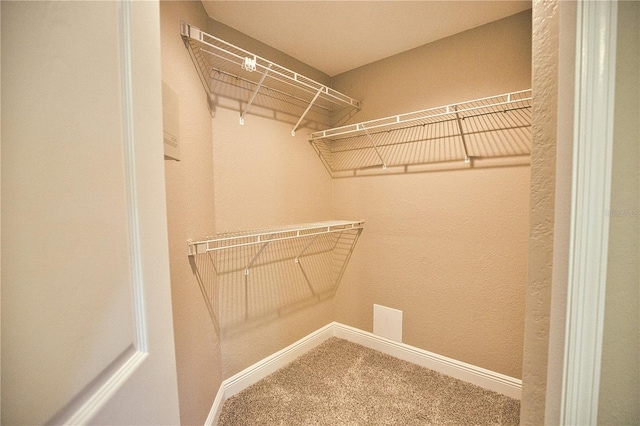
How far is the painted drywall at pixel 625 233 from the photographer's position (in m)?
0.46

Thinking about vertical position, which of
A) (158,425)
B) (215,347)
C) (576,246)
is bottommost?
(215,347)

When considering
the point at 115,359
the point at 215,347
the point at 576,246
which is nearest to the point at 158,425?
the point at 115,359

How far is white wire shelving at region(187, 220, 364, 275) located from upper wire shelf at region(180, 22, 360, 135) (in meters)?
0.70

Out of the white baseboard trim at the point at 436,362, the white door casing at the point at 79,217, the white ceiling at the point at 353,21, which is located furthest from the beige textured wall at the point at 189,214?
the white baseboard trim at the point at 436,362

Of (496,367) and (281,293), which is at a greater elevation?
(281,293)

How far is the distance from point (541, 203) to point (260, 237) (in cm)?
137

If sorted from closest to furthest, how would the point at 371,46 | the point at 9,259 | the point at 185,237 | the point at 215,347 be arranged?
the point at 9,259 → the point at 185,237 → the point at 215,347 → the point at 371,46

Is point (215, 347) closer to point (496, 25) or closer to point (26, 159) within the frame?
point (26, 159)

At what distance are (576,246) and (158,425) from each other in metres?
0.83

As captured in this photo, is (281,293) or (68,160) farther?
(281,293)

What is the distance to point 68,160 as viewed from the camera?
323 millimetres

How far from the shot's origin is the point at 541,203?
2.40 feet

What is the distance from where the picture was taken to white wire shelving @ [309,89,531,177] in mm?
1457

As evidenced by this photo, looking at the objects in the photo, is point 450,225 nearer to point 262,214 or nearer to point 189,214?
point 262,214
